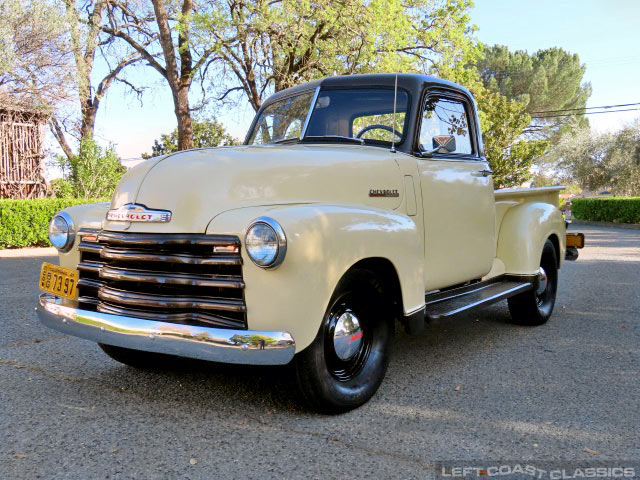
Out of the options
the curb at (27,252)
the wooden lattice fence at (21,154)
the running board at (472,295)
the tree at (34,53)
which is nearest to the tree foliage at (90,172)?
the wooden lattice fence at (21,154)

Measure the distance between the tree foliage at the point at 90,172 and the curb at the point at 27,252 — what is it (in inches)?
141

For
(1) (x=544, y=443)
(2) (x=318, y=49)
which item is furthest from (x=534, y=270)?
(2) (x=318, y=49)

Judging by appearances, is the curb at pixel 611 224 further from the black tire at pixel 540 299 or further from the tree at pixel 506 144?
the black tire at pixel 540 299

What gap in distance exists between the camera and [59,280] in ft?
11.3

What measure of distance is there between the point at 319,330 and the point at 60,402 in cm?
162

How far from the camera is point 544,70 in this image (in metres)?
44.0

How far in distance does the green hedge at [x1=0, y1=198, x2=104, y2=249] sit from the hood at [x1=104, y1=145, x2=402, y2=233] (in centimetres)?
1087

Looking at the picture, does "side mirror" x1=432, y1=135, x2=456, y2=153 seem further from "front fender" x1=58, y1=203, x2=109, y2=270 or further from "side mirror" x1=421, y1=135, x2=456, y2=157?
"front fender" x1=58, y1=203, x2=109, y2=270

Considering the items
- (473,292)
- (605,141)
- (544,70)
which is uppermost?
(544,70)

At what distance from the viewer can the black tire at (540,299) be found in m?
5.39

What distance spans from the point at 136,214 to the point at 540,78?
4605cm

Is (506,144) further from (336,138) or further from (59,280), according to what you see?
(59,280)

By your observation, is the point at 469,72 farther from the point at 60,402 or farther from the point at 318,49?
the point at 60,402

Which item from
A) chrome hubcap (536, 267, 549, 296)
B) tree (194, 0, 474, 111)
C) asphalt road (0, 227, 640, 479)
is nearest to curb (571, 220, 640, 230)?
tree (194, 0, 474, 111)
